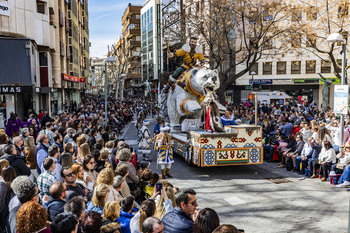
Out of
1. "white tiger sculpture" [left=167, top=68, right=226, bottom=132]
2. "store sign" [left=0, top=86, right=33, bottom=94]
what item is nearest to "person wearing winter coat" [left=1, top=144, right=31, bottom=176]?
"white tiger sculpture" [left=167, top=68, right=226, bottom=132]

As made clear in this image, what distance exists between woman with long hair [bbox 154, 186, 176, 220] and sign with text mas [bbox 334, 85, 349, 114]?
21.3 feet

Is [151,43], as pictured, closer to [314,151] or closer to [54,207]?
[314,151]

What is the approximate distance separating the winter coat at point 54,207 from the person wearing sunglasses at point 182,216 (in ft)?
4.63

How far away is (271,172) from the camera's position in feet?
35.9

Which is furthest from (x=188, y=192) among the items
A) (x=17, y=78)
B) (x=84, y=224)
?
(x=17, y=78)

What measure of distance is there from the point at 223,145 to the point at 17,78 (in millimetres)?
14896

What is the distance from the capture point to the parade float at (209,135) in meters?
10.1

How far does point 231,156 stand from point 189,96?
3494mm

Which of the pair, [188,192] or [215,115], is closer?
[188,192]

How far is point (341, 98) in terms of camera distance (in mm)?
9422

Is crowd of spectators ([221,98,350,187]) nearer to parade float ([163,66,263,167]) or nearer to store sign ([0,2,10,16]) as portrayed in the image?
parade float ([163,66,263,167])

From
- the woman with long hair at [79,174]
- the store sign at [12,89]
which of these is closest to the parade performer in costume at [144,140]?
the woman with long hair at [79,174]

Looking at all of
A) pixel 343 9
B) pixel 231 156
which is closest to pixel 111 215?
pixel 231 156

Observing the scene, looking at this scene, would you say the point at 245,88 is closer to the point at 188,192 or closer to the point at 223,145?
the point at 223,145
